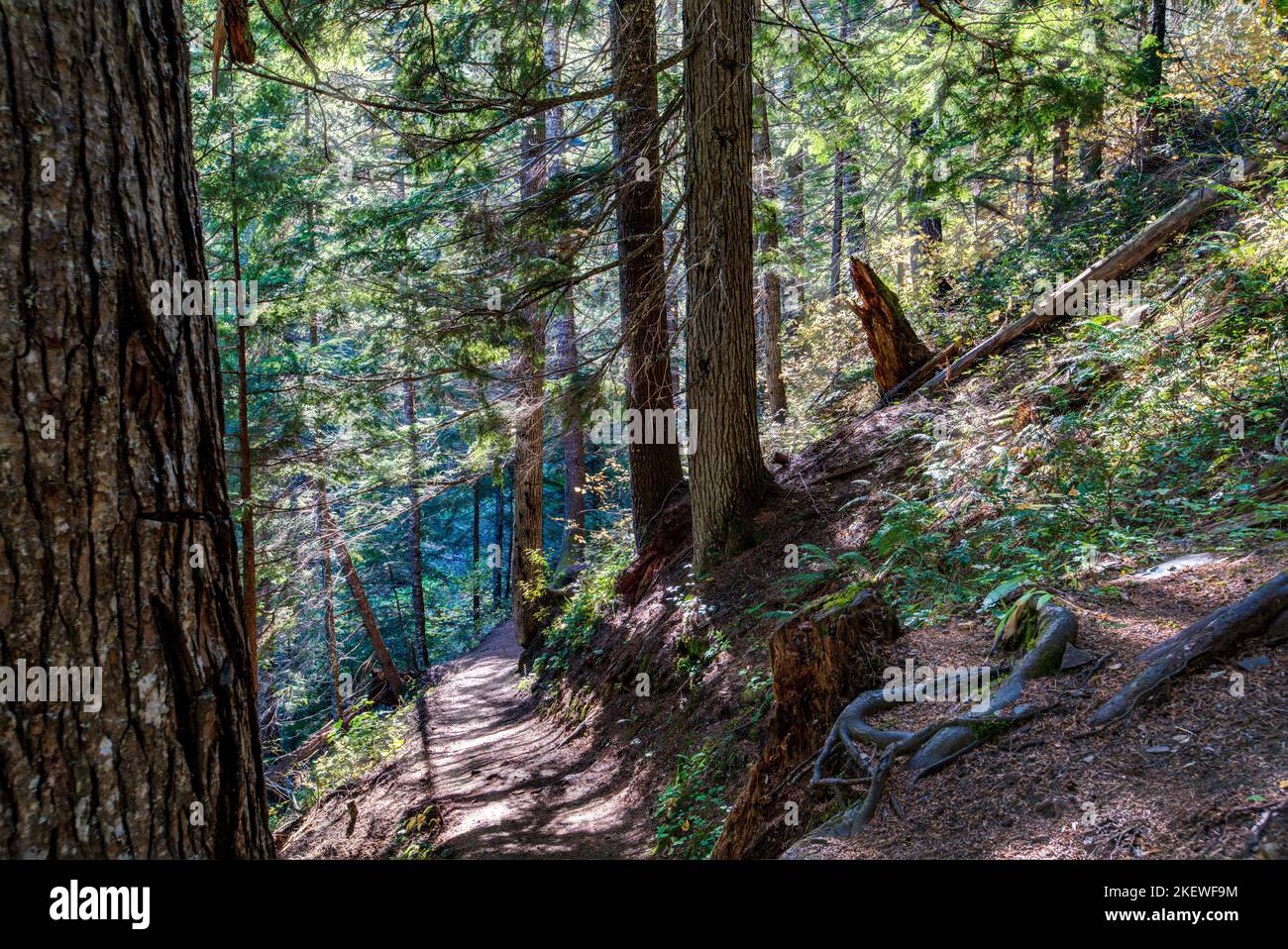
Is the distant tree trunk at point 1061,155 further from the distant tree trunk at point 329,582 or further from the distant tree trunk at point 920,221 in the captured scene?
the distant tree trunk at point 329,582

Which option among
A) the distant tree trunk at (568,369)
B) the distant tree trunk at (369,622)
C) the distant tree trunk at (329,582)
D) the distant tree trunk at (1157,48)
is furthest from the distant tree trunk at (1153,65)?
the distant tree trunk at (369,622)

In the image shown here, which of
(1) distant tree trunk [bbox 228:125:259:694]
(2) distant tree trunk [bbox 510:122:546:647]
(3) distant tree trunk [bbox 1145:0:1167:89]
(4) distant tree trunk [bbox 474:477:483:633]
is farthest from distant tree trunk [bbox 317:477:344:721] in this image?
(3) distant tree trunk [bbox 1145:0:1167:89]

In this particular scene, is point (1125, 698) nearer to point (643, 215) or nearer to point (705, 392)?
point (705, 392)

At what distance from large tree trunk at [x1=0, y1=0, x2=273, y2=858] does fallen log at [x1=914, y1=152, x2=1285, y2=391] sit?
27.7 feet

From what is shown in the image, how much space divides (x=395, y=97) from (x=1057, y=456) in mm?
7165

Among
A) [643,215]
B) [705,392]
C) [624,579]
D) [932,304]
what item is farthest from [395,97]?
[932,304]

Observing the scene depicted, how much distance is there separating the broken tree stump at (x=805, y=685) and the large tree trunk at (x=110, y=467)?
2611 millimetres

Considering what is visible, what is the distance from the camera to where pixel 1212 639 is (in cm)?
309

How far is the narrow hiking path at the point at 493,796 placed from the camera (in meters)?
6.02

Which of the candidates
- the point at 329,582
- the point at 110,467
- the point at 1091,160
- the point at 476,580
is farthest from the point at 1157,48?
the point at 476,580

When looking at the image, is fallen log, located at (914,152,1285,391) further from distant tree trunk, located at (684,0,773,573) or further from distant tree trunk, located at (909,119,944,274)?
distant tree trunk, located at (684,0,773,573)

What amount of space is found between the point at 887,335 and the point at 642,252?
3.43m

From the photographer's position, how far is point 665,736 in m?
6.74

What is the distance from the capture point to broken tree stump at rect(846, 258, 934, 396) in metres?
9.41
